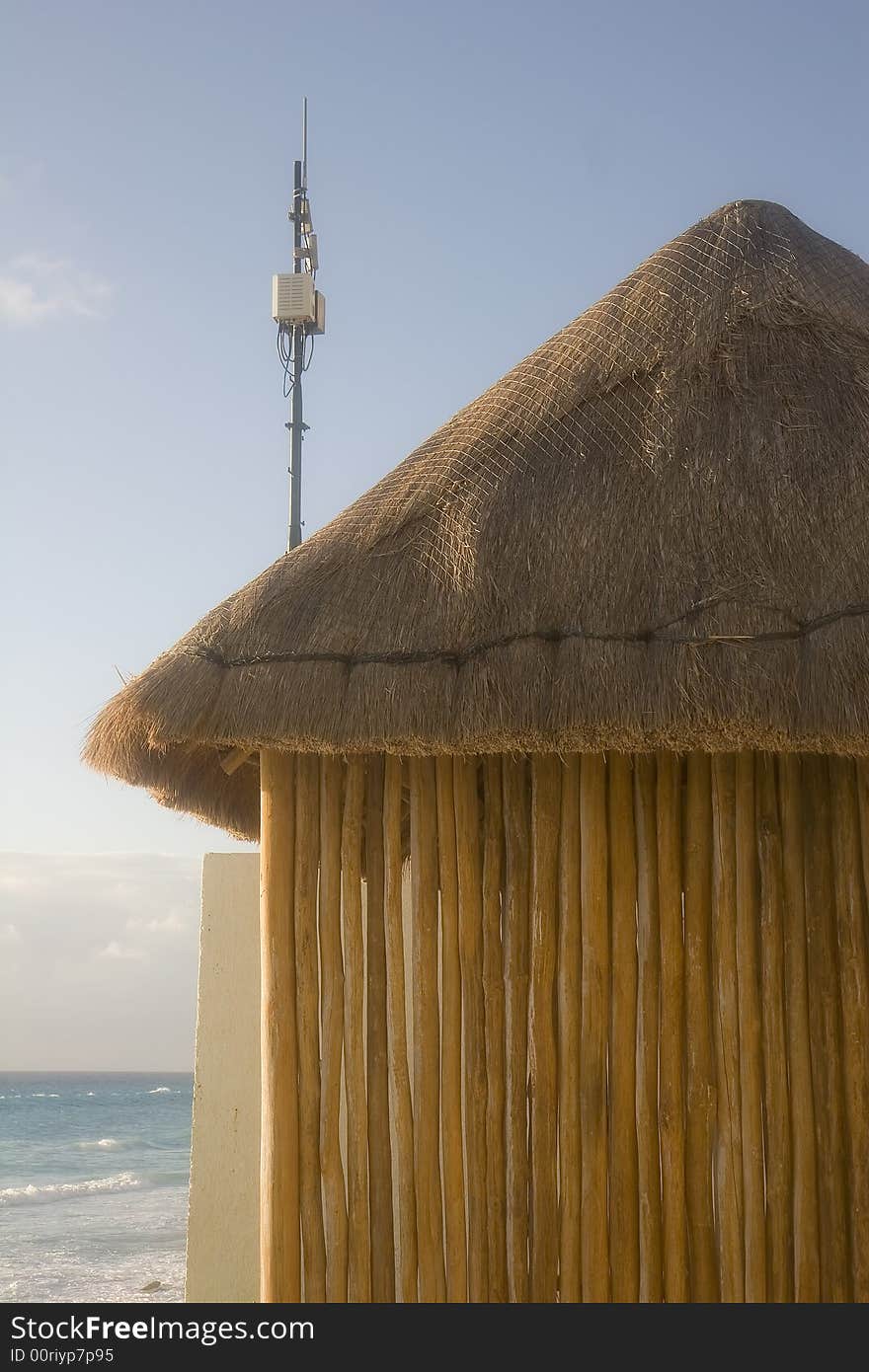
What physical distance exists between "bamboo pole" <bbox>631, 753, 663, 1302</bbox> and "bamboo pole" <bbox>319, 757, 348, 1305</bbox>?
0.67 meters

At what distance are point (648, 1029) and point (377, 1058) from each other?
0.63 metres

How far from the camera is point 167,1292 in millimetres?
11562

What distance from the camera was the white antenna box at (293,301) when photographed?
8.51 meters

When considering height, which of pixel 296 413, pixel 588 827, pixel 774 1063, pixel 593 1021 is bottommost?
pixel 774 1063

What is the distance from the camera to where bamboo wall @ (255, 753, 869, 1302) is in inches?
115

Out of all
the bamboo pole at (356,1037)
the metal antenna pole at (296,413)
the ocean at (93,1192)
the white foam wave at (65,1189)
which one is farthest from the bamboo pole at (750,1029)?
the white foam wave at (65,1189)

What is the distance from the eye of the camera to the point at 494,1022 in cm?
307

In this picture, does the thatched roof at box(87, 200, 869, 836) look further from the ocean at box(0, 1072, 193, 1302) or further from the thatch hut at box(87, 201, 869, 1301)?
the ocean at box(0, 1072, 193, 1302)

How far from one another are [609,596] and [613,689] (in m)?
0.25

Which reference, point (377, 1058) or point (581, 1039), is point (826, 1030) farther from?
point (377, 1058)

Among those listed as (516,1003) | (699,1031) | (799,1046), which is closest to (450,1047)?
(516,1003)

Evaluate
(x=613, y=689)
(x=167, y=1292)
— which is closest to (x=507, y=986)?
(x=613, y=689)

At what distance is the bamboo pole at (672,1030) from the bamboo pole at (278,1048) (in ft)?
2.73

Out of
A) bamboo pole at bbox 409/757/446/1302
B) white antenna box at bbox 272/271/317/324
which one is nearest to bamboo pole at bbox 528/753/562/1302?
bamboo pole at bbox 409/757/446/1302
